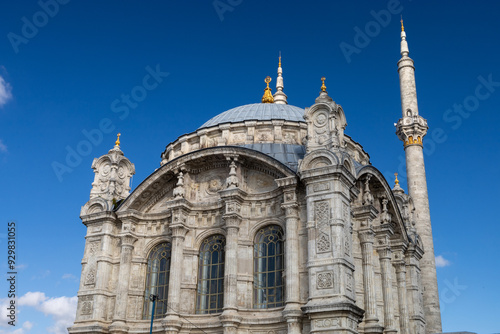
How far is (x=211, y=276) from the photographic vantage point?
25516 millimetres

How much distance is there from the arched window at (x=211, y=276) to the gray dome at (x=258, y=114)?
23.3ft

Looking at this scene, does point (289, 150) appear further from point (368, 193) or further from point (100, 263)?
point (100, 263)

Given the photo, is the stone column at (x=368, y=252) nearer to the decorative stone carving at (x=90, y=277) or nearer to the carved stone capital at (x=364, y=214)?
the carved stone capital at (x=364, y=214)

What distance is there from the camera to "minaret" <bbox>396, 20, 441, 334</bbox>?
121ft

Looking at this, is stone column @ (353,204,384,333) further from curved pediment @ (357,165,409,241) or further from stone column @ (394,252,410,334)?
stone column @ (394,252,410,334)

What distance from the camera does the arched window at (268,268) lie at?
23750mm

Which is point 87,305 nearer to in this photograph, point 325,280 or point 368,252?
point 325,280

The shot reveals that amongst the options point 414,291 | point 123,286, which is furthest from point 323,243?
point 414,291

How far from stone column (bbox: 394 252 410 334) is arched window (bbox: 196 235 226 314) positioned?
10.7m

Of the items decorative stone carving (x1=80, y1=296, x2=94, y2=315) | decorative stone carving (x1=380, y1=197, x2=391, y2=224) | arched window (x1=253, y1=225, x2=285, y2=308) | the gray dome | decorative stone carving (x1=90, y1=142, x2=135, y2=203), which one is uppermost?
the gray dome

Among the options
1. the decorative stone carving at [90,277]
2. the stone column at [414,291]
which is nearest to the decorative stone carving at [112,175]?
the decorative stone carving at [90,277]

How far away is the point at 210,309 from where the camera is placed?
24.7 m

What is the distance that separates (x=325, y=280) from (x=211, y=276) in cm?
652

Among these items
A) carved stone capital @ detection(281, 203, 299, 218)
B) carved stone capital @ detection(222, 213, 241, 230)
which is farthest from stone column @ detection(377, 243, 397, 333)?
carved stone capital @ detection(222, 213, 241, 230)
